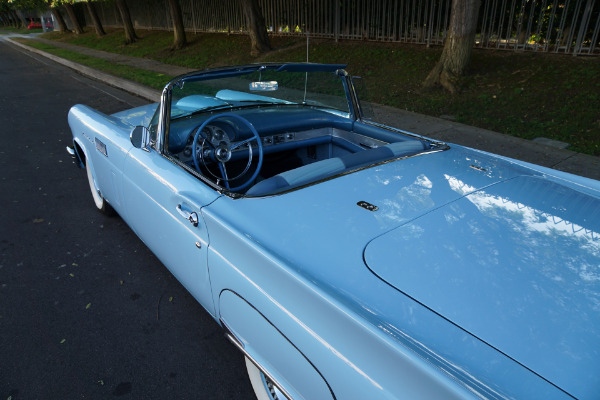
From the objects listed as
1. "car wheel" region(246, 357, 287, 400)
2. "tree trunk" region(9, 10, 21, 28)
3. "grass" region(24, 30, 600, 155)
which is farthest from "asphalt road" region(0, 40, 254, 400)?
"tree trunk" region(9, 10, 21, 28)

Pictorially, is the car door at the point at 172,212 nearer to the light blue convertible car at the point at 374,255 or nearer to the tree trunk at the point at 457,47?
the light blue convertible car at the point at 374,255

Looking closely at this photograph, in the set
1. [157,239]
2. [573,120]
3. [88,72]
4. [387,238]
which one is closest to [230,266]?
[387,238]

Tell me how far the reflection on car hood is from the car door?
3.10ft

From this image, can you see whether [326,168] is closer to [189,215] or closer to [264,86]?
[189,215]

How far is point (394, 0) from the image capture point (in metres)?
12.0

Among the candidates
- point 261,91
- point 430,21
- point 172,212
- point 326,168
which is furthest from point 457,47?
point 172,212

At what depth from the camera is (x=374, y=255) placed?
156 centimetres

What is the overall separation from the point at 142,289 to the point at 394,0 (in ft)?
38.3

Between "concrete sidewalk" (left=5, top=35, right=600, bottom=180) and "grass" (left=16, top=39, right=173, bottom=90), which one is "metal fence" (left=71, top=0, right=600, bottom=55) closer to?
"grass" (left=16, top=39, right=173, bottom=90)

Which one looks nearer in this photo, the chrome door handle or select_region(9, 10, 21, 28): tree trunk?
the chrome door handle

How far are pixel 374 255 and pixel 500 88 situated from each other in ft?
24.6

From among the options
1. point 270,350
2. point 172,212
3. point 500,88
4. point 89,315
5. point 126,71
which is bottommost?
point 89,315

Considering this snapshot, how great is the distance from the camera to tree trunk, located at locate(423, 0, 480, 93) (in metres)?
7.47

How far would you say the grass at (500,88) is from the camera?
6.36 meters
